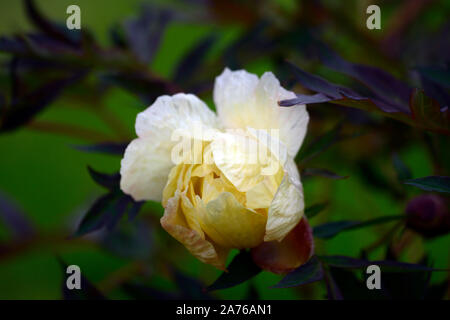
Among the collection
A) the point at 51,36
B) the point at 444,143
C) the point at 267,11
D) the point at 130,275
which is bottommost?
the point at 130,275

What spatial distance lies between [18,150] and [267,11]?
1.16m

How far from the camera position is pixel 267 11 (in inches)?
39.7

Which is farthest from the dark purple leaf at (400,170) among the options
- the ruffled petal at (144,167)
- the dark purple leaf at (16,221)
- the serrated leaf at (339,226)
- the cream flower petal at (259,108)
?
the dark purple leaf at (16,221)

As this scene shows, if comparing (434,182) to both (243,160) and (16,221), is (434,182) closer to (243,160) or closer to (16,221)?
(243,160)

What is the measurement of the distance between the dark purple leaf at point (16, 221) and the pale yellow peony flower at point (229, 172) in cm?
71

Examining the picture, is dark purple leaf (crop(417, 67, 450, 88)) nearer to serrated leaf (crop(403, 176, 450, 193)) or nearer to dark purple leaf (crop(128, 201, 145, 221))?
serrated leaf (crop(403, 176, 450, 193))

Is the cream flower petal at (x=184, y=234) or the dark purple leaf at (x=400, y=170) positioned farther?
the dark purple leaf at (x=400, y=170)

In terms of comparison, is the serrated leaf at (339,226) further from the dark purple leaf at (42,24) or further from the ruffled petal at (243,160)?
the dark purple leaf at (42,24)

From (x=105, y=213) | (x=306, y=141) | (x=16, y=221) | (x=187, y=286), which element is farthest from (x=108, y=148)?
(x=16, y=221)

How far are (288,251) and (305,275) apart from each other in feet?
0.10

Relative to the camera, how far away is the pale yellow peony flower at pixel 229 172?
454 millimetres

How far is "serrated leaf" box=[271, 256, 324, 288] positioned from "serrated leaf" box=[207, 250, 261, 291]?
4cm
